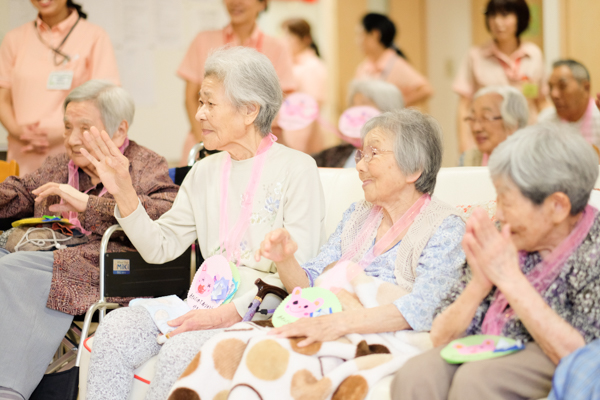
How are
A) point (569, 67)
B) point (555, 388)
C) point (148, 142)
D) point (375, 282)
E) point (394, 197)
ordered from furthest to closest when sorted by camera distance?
1. point (148, 142)
2. point (569, 67)
3. point (394, 197)
4. point (375, 282)
5. point (555, 388)

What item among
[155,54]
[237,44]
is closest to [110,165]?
[237,44]

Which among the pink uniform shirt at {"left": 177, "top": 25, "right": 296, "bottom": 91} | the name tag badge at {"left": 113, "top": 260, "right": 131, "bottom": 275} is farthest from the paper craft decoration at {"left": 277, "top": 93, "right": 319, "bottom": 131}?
the name tag badge at {"left": 113, "top": 260, "right": 131, "bottom": 275}

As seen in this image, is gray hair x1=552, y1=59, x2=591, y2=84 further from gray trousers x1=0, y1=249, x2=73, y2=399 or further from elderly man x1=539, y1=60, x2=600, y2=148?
gray trousers x1=0, y1=249, x2=73, y2=399

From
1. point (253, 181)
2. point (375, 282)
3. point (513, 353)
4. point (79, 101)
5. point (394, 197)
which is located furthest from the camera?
point (79, 101)

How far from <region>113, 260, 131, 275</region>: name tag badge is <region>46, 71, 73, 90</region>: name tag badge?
1.65 m

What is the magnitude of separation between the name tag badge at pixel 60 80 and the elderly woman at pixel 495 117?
2227 millimetres

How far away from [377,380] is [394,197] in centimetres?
64

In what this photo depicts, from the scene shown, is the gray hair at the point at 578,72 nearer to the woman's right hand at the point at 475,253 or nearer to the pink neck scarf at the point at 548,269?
the pink neck scarf at the point at 548,269

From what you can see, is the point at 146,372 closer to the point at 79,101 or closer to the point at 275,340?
the point at 275,340

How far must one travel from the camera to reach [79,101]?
2715 millimetres

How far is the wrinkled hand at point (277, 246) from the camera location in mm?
1797

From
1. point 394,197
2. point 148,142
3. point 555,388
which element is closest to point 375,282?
point 394,197

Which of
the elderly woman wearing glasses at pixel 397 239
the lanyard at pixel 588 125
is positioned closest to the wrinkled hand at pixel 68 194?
the elderly woman wearing glasses at pixel 397 239

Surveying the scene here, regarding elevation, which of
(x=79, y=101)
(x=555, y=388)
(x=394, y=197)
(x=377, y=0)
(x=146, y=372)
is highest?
(x=377, y=0)
